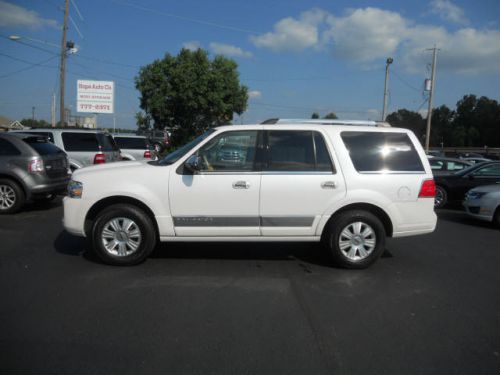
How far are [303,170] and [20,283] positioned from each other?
358 cm

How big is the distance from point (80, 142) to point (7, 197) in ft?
10.6

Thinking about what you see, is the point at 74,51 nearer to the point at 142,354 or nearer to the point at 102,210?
the point at 102,210

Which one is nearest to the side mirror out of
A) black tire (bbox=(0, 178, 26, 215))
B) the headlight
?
the headlight

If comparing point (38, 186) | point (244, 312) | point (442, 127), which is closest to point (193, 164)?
point (244, 312)

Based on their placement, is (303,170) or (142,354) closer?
(142,354)

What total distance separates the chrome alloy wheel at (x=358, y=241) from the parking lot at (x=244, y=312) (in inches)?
9.7

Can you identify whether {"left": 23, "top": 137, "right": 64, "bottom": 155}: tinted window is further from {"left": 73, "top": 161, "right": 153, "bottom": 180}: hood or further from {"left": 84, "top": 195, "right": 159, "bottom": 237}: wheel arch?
{"left": 84, "top": 195, "right": 159, "bottom": 237}: wheel arch

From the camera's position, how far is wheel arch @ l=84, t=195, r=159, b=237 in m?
5.36

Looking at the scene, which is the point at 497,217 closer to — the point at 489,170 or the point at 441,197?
the point at 441,197

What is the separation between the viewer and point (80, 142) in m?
11.7

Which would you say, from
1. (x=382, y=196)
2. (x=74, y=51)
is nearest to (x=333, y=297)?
(x=382, y=196)

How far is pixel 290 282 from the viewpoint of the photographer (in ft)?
16.3

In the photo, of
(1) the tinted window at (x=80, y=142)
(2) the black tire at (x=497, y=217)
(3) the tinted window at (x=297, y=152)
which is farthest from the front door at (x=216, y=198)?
(1) the tinted window at (x=80, y=142)

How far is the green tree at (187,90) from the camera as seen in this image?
108 ft
